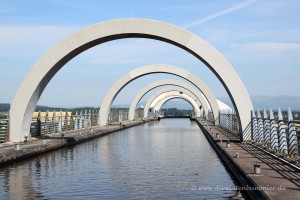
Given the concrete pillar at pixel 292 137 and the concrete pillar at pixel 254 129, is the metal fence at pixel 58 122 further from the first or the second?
the concrete pillar at pixel 292 137

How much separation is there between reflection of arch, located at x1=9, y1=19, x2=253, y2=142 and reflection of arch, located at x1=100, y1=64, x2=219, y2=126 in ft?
61.8

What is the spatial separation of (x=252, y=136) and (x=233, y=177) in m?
8.34

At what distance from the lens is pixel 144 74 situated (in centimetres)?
4372

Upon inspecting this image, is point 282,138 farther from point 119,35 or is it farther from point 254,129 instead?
point 119,35

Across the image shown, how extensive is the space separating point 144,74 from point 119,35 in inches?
875

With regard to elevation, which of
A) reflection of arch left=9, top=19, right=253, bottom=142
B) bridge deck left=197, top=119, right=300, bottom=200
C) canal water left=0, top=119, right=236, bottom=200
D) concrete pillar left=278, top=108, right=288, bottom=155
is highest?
reflection of arch left=9, top=19, right=253, bottom=142

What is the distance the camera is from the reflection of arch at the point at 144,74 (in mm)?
40469

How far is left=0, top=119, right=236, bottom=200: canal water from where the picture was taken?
10.3 m

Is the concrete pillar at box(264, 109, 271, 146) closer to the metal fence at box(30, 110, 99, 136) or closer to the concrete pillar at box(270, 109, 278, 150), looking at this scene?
the concrete pillar at box(270, 109, 278, 150)

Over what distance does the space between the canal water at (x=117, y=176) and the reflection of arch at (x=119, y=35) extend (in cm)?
351

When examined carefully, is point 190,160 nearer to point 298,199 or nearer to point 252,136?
point 252,136

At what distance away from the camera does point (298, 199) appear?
7.96m

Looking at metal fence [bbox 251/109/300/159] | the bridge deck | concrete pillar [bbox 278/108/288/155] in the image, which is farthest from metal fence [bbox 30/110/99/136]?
concrete pillar [bbox 278/108/288/155]

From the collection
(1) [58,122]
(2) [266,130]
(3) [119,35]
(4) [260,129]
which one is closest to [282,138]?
(2) [266,130]
